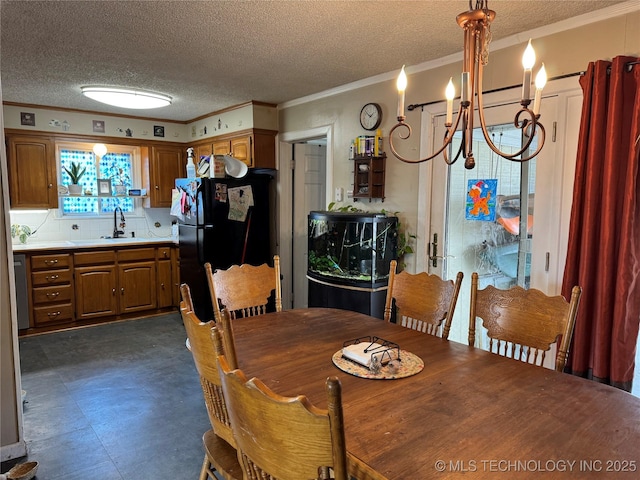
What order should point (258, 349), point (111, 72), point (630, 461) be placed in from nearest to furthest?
point (630, 461) < point (258, 349) < point (111, 72)

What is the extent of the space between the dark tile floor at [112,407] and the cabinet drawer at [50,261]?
71 centimetres

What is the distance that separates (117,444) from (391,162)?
8.78 ft

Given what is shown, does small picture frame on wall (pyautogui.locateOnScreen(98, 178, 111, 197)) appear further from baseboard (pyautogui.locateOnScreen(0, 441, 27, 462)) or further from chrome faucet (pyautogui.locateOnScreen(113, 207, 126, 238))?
baseboard (pyautogui.locateOnScreen(0, 441, 27, 462))

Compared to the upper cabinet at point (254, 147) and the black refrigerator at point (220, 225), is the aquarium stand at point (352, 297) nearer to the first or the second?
the black refrigerator at point (220, 225)

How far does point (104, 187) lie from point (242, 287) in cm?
377

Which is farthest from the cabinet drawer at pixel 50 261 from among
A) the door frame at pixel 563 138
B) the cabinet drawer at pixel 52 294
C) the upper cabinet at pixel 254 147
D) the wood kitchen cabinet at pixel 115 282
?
the door frame at pixel 563 138

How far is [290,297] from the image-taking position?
4855 millimetres

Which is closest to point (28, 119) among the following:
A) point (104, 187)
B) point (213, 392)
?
point (104, 187)

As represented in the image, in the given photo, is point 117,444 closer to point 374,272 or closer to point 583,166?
point 374,272

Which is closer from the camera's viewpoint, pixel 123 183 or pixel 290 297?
pixel 290 297

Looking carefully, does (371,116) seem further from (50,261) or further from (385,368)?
(50,261)

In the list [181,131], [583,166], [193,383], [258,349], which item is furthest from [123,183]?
[583,166]

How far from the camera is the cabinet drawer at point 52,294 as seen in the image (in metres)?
4.39

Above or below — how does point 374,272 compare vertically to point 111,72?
below
